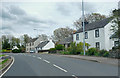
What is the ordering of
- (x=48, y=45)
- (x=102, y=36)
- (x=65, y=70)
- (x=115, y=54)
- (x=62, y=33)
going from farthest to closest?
(x=48, y=45) → (x=62, y=33) → (x=102, y=36) → (x=115, y=54) → (x=65, y=70)

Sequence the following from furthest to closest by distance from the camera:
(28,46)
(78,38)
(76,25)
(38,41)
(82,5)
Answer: (28,46) < (38,41) < (76,25) < (78,38) < (82,5)

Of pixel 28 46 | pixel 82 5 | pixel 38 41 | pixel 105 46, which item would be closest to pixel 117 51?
pixel 82 5

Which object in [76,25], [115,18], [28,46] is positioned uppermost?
[76,25]

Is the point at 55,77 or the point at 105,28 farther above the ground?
the point at 105,28

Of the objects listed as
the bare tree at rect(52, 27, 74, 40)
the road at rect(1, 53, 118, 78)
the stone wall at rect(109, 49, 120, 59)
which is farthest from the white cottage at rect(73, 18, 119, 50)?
the bare tree at rect(52, 27, 74, 40)

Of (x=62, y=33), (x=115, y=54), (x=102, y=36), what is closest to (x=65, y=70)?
(x=115, y=54)

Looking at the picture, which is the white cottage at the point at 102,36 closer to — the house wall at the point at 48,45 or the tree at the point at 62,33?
the tree at the point at 62,33

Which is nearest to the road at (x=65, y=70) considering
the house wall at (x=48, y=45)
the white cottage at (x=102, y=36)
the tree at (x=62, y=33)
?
the white cottage at (x=102, y=36)

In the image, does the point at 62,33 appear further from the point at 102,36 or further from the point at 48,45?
the point at 102,36

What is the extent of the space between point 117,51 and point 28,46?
7707 cm

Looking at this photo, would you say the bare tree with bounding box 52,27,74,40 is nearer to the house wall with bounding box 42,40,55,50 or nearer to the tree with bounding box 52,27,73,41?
the tree with bounding box 52,27,73,41

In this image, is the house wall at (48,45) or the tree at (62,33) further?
the house wall at (48,45)

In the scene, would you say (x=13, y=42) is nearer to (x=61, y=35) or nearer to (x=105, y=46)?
(x=61, y=35)

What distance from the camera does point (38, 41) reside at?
82188mm
